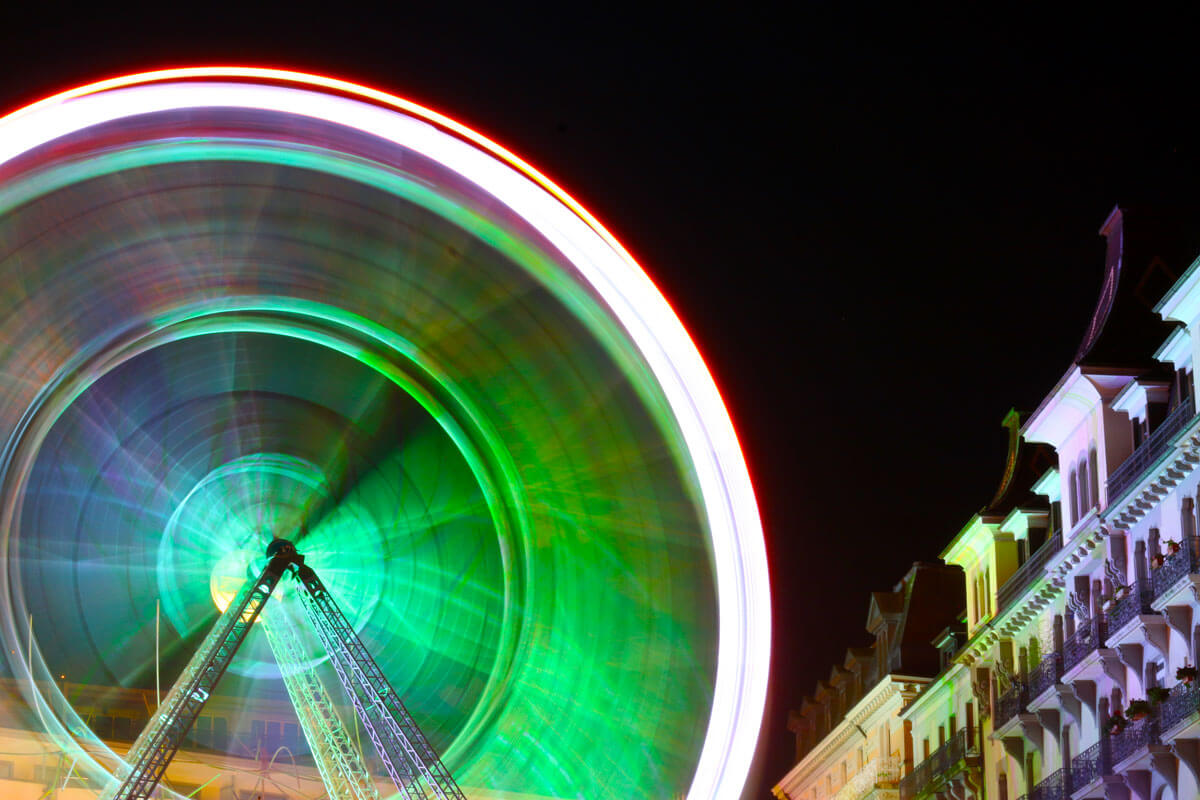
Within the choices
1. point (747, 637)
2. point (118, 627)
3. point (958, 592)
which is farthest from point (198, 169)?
point (958, 592)

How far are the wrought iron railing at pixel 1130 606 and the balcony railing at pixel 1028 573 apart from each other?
4.63 m

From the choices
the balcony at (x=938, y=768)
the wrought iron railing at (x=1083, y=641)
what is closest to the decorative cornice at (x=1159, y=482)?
the wrought iron railing at (x=1083, y=641)

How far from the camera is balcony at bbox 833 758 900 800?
5044cm

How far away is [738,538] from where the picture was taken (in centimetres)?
1598

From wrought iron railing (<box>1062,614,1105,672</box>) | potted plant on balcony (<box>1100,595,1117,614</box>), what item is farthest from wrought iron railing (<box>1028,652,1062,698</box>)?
potted plant on balcony (<box>1100,595,1117,614</box>)

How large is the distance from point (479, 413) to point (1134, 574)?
20326mm

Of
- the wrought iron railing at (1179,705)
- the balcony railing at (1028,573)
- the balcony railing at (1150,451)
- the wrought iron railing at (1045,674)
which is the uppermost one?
the balcony railing at (1028,573)

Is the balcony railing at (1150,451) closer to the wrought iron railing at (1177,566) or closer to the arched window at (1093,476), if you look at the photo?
the arched window at (1093,476)

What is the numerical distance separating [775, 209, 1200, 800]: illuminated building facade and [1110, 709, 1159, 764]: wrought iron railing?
0.04 meters

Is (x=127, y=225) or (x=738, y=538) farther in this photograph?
(x=738, y=538)

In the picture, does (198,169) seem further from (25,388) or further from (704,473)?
(704,473)

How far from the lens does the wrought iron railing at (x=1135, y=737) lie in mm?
30847

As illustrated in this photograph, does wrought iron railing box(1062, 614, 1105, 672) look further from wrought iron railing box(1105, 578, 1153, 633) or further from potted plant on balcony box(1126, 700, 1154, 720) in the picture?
potted plant on balcony box(1126, 700, 1154, 720)

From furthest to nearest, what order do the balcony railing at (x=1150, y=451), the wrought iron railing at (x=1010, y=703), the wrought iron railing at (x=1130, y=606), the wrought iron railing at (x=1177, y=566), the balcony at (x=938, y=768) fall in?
the balcony at (x=938, y=768) < the wrought iron railing at (x=1010, y=703) < the wrought iron railing at (x=1130, y=606) < the balcony railing at (x=1150, y=451) < the wrought iron railing at (x=1177, y=566)
